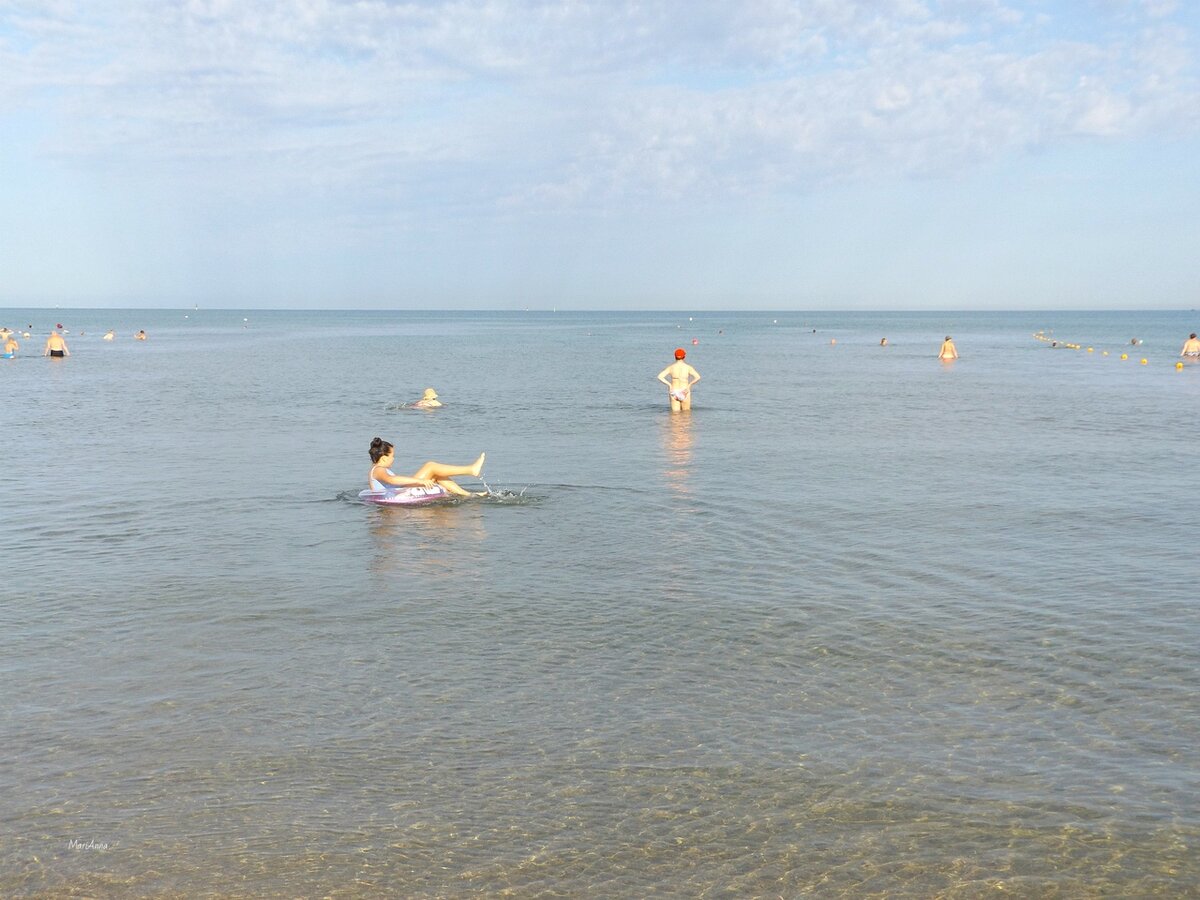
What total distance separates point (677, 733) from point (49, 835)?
4291mm

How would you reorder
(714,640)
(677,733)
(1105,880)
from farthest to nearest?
(714,640)
(677,733)
(1105,880)

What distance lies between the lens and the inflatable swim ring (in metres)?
17.8

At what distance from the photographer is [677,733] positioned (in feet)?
28.1

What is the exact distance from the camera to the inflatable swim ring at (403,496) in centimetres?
1781

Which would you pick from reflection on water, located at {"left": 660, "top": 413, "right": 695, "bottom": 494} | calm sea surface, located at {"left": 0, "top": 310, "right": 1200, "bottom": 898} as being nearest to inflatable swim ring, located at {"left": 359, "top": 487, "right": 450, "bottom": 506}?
calm sea surface, located at {"left": 0, "top": 310, "right": 1200, "bottom": 898}

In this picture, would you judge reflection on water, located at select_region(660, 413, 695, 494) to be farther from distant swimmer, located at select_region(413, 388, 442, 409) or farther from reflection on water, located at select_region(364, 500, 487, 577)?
distant swimmer, located at select_region(413, 388, 442, 409)

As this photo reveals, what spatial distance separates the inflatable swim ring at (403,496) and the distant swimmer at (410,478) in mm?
68

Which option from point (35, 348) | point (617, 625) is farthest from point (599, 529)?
point (35, 348)

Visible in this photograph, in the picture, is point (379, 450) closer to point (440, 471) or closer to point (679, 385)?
point (440, 471)

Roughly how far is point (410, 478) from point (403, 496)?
30cm

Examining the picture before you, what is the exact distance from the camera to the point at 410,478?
703 inches

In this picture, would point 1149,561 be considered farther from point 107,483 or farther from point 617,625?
point 107,483

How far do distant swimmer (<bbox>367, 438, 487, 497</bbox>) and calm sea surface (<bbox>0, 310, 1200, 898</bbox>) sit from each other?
20.4 inches

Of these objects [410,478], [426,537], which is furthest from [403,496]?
[426,537]
